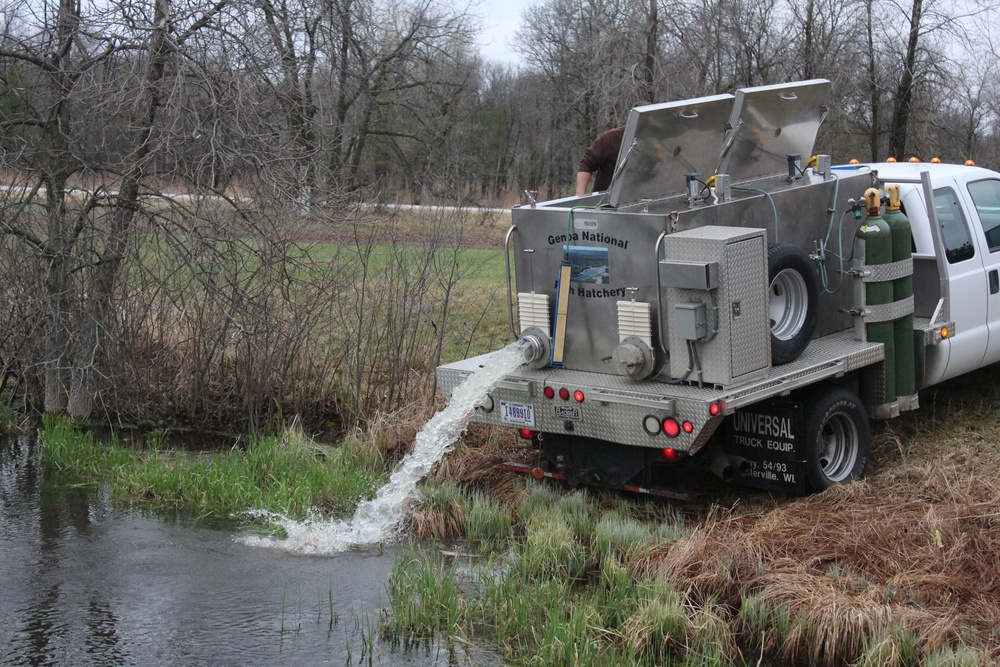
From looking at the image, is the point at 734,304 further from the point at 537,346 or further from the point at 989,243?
the point at 989,243

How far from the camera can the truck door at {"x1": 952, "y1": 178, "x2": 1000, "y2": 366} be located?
28.8 ft

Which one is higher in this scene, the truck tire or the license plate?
the truck tire

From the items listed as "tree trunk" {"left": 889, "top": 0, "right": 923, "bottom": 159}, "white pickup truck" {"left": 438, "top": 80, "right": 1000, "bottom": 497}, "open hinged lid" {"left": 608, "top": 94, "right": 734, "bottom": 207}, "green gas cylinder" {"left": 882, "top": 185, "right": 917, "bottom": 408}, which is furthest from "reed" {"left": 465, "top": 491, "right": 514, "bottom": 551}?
"tree trunk" {"left": 889, "top": 0, "right": 923, "bottom": 159}

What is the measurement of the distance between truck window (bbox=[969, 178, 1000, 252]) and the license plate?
13.0 ft

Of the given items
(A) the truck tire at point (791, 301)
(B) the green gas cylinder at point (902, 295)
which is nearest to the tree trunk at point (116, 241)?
(A) the truck tire at point (791, 301)

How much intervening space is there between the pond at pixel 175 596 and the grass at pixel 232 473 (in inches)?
10.9

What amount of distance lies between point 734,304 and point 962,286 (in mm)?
2655

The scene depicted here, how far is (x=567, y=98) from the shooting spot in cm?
2867

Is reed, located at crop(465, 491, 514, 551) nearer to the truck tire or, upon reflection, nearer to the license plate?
the license plate

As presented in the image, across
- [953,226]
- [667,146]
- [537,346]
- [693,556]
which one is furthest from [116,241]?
[953,226]

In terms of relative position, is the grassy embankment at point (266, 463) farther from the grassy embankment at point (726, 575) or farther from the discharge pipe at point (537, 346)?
the discharge pipe at point (537, 346)

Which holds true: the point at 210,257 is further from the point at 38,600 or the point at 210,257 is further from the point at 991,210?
the point at 991,210

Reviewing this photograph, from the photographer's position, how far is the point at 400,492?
7969 millimetres

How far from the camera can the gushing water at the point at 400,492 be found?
7.36 meters
